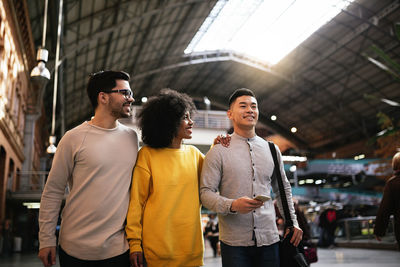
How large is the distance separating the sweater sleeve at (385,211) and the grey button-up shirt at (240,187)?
7.15 feet

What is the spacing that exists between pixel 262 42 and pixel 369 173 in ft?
40.6

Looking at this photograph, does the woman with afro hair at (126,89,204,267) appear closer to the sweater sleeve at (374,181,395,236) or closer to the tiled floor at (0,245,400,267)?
the sweater sleeve at (374,181,395,236)

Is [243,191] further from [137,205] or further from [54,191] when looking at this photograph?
[54,191]

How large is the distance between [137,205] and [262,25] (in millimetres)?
24024

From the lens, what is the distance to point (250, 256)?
8.54ft

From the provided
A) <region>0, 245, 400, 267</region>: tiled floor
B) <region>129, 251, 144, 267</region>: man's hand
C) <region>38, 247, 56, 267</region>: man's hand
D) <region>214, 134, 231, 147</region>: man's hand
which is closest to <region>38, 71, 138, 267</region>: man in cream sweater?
<region>38, 247, 56, 267</region>: man's hand

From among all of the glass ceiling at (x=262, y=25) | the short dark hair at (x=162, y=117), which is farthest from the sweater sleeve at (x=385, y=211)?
the glass ceiling at (x=262, y=25)

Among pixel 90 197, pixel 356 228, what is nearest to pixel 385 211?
pixel 90 197

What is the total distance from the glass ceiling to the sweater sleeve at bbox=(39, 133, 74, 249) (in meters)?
21.7

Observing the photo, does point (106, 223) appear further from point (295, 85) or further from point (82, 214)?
point (295, 85)

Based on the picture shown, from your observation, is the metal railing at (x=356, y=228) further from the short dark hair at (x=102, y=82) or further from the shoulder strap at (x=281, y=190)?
the short dark hair at (x=102, y=82)

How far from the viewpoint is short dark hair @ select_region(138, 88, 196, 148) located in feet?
8.80

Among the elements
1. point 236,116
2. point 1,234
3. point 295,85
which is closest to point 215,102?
point 295,85

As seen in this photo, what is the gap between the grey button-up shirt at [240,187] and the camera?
2582 mm
